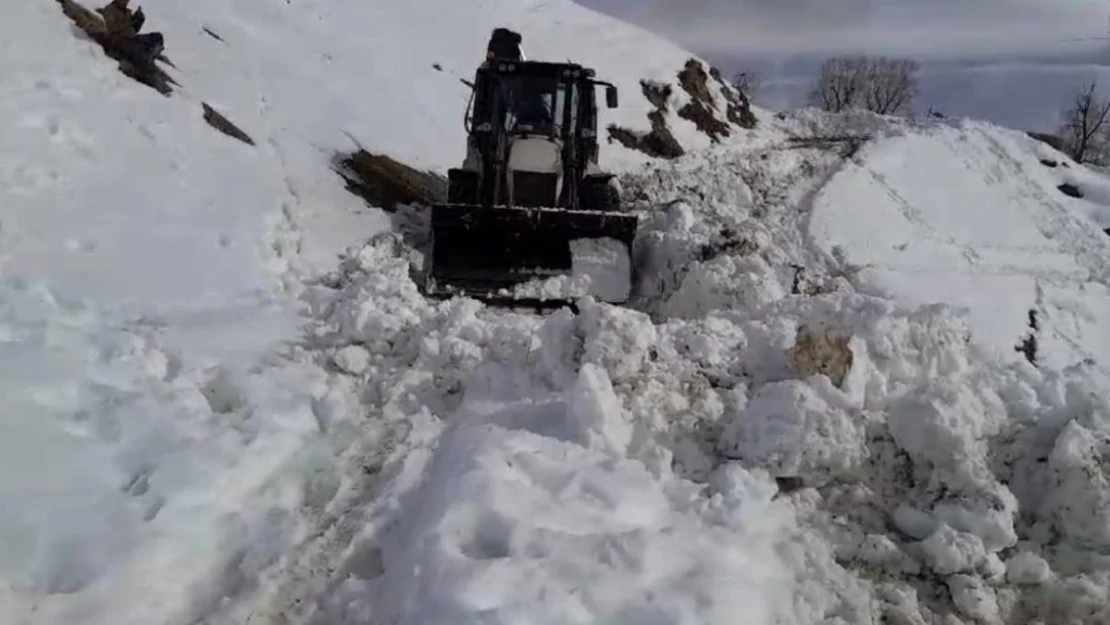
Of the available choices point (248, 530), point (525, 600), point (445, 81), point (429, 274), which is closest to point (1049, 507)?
point (525, 600)

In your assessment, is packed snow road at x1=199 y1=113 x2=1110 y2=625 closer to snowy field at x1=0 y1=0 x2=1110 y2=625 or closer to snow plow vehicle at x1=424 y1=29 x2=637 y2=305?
snowy field at x1=0 y1=0 x2=1110 y2=625

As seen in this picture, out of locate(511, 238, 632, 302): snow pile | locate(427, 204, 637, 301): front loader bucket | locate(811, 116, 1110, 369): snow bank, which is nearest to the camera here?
locate(511, 238, 632, 302): snow pile

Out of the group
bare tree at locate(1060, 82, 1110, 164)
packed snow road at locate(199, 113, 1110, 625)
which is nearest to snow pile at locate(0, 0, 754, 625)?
packed snow road at locate(199, 113, 1110, 625)

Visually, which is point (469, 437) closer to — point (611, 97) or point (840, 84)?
point (611, 97)

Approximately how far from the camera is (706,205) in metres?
A: 15.5

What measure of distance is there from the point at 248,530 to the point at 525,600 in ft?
4.92

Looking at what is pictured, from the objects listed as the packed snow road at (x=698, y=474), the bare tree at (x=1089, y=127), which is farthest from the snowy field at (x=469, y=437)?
the bare tree at (x=1089, y=127)

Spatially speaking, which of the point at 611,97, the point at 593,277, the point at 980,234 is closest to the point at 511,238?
the point at 593,277

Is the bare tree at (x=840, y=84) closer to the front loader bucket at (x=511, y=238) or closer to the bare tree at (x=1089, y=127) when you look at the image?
the bare tree at (x=1089, y=127)

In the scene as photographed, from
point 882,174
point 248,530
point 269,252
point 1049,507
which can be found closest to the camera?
point 248,530

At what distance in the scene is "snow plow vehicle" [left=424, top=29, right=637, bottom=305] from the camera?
983cm

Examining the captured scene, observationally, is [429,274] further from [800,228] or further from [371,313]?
[800,228]

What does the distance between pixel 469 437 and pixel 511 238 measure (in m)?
4.91

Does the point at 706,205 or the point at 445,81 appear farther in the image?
the point at 445,81
